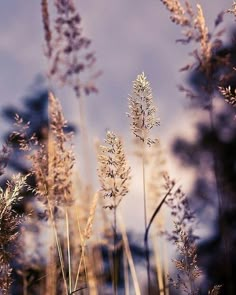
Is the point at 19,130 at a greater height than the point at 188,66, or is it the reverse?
the point at 188,66

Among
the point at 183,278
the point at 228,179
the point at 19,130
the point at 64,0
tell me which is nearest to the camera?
the point at 183,278

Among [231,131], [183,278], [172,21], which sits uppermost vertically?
[231,131]

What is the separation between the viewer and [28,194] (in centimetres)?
1498

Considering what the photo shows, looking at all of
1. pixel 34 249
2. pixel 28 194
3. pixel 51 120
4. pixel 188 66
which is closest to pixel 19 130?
pixel 51 120

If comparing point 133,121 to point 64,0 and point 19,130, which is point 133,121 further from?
point 64,0

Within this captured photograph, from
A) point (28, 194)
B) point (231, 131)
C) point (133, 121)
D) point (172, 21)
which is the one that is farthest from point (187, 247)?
point (28, 194)

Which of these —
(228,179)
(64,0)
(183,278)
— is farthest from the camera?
(228,179)

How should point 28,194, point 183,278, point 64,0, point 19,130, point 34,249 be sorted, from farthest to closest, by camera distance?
point 28,194 < point 34,249 < point 64,0 < point 19,130 < point 183,278

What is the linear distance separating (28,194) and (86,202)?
12.3 meters

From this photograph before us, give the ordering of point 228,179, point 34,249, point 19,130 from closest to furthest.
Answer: point 19,130 < point 34,249 < point 228,179

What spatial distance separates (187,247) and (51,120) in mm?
750

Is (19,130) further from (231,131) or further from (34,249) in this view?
(231,131)

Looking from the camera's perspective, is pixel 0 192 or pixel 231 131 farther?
pixel 231 131

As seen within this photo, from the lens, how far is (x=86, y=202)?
2.87 metres
